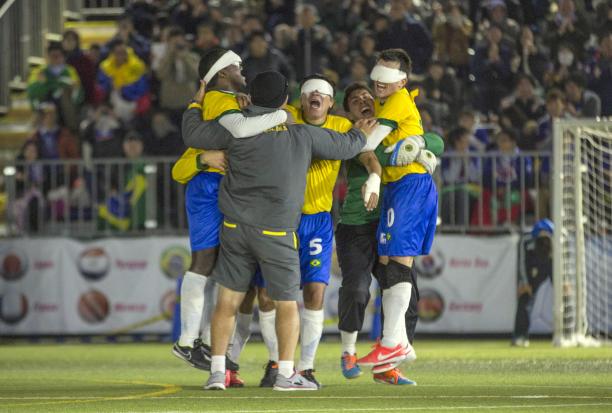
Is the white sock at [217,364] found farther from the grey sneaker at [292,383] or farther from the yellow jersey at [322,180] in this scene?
the yellow jersey at [322,180]

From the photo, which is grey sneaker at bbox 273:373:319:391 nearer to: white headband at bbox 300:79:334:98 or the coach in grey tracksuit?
the coach in grey tracksuit

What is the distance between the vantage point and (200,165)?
35.0ft

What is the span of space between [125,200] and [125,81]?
10.3ft

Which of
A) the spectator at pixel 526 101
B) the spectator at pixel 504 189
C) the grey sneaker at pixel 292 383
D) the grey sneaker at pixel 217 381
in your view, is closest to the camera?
the grey sneaker at pixel 292 383

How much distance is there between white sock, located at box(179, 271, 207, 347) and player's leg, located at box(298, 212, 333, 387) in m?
0.80

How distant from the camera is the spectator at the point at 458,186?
1894 cm

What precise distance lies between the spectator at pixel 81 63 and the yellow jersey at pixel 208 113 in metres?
11.8

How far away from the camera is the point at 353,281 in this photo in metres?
11.0

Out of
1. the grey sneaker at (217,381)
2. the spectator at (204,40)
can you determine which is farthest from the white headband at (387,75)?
the spectator at (204,40)

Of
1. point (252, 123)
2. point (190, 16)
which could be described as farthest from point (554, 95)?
point (252, 123)

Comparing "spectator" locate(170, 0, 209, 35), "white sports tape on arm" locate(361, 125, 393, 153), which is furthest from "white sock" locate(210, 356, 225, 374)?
"spectator" locate(170, 0, 209, 35)

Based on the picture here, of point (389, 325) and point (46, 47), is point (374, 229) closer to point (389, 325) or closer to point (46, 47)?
point (389, 325)

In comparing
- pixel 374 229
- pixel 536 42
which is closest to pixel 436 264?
pixel 536 42

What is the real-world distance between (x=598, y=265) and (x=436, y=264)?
6.63 feet
